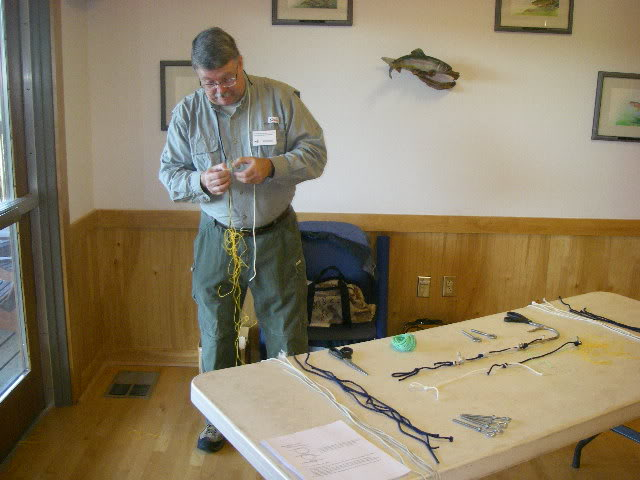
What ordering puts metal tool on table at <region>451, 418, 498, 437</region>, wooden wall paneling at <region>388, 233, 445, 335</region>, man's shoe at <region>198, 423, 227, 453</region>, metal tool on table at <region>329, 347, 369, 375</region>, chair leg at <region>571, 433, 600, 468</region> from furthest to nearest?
wooden wall paneling at <region>388, 233, 445, 335</region> → man's shoe at <region>198, 423, 227, 453</region> → chair leg at <region>571, 433, 600, 468</region> → metal tool on table at <region>329, 347, 369, 375</region> → metal tool on table at <region>451, 418, 498, 437</region>

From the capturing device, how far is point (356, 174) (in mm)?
3307

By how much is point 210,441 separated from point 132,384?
747 mm

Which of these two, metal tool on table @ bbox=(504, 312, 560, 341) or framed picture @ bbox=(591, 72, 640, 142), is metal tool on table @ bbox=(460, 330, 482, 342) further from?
framed picture @ bbox=(591, 72, 640, 142)

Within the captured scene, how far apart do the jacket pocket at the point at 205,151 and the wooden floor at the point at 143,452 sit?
1.13 m

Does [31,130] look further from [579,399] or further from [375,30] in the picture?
[579,399]

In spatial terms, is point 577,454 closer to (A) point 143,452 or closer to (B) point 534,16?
(A) point 143,452

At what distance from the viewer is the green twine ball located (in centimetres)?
183

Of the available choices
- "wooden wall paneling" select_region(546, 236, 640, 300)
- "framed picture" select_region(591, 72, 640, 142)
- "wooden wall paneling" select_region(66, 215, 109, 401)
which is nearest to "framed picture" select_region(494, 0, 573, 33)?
"framed picture" select_region(591, 72, 640, 142)

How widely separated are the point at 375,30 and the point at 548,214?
1.26 metres

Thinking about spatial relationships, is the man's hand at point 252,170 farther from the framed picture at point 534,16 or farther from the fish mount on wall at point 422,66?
the framed picture at point 534,16

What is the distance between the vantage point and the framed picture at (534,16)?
315cm

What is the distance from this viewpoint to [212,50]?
82.6 inches

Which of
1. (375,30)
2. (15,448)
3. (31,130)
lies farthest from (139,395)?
(375,30)

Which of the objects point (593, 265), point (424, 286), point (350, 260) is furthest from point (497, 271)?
point (350, 260)
